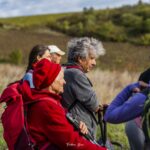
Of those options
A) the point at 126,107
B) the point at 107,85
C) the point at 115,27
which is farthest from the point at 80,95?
the point at 115,27

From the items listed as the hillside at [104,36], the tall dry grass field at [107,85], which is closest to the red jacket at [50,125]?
the tall dry grass field at [107,85]

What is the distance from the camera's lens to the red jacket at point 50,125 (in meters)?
4.92

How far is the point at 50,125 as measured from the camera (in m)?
4.92

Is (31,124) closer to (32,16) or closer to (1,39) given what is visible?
(1,39)

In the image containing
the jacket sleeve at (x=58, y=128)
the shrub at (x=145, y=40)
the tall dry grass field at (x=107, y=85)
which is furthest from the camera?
the shrub at (x=145, y=40)

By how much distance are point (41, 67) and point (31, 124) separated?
0.51m

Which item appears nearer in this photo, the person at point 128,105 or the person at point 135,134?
the person at point 128,105

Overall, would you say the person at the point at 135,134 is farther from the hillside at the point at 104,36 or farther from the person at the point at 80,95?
the hillside at the point at 104,36

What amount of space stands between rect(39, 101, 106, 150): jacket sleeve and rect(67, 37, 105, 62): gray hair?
1.90 m

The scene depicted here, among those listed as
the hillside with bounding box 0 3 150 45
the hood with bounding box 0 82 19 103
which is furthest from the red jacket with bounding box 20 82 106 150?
the hillside with bounding box 0 3 150 45

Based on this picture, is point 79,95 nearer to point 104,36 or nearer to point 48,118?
point 48,118

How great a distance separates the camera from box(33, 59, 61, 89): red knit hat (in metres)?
5.07

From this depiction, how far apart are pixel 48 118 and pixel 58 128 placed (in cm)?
12

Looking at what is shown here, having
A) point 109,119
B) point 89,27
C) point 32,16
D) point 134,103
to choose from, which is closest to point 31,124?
point 109,119
